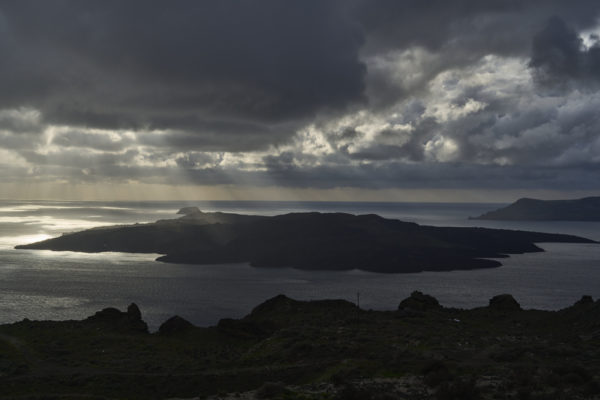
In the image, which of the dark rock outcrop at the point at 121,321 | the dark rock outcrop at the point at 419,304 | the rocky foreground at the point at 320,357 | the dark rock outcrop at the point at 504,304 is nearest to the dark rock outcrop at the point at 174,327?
the rocky foreground at the point at 320,357

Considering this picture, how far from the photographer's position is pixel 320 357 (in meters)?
52.7

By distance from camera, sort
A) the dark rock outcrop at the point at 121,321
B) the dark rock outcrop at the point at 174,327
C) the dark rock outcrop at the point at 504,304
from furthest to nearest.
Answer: the dark rock outcrop at the point at 504,304, the dark rock outcrop at the point at 121,321, the dark rock outcrop at the point at 174,327

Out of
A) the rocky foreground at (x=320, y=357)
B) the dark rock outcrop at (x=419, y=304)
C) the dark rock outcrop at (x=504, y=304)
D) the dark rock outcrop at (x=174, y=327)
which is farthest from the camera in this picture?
the dark rock outcrop at (x=504, y=304)

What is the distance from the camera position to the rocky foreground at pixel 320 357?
3844 cm

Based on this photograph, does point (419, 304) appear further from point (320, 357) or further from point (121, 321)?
point (121, 321)

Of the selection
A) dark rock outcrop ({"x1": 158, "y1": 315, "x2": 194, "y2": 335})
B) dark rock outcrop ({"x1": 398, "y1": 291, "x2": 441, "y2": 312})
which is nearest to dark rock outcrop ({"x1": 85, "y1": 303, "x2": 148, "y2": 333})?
dark rock outcrop ({"x1": 158, "y1": 315, "x2": 194, "y2": 335})

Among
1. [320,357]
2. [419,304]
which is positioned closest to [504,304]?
[419,304]

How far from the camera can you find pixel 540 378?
3756cm

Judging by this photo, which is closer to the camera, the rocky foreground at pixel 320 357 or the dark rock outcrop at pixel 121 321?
the rocky foreground at pixel 320 357

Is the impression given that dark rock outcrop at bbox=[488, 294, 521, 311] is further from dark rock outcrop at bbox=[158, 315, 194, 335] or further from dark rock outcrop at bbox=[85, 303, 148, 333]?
dark rock outcrop at bbox=[85, 303, 148, 333]

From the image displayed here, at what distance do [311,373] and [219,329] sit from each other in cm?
3134

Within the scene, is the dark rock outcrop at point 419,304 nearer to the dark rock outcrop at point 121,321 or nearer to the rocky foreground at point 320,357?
the rocky foreground at point 320,357

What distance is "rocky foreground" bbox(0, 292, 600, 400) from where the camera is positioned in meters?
38.4

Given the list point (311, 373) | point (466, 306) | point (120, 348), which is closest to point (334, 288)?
point (466, 306)
